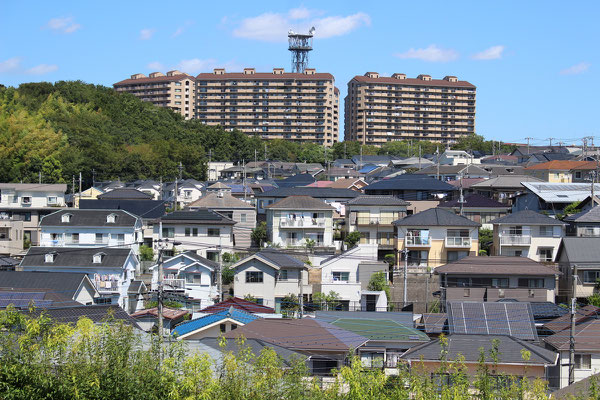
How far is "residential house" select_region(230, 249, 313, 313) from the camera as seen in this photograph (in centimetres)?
2416

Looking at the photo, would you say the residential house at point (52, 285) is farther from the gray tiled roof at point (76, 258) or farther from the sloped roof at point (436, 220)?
the sloped roof at point (436, 220)

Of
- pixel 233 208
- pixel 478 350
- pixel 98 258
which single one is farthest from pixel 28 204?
pixel 478 350

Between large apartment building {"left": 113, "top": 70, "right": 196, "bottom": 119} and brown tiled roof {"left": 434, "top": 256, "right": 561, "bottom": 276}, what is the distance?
58064 millimetres

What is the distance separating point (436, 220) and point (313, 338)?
1153 cm

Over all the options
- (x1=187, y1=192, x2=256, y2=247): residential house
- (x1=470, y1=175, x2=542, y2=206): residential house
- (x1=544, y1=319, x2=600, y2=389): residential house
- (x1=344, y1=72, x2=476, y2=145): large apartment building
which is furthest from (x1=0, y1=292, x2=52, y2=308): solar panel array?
(x1=344, y1=72, x2=476, y2=145): large apartment building

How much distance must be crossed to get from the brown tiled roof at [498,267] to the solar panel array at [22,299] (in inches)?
441

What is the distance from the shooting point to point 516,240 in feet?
87.2

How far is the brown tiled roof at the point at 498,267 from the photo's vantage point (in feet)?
74.1

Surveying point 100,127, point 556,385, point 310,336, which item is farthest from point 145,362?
point 100,127

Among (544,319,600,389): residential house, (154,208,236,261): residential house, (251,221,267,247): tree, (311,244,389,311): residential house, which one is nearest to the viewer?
(544,319,600,389): residential house

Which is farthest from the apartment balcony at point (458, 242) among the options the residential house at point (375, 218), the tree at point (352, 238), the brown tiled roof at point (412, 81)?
the brown tiled roof at point (412, 81)

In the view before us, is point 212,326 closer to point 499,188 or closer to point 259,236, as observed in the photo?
point 259,236

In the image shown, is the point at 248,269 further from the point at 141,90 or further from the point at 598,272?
the point at 141,90

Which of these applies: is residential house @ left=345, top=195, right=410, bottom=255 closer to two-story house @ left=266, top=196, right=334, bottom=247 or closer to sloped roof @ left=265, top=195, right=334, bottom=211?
two-story house @ left=266, top=196, right=334, bottom=247
